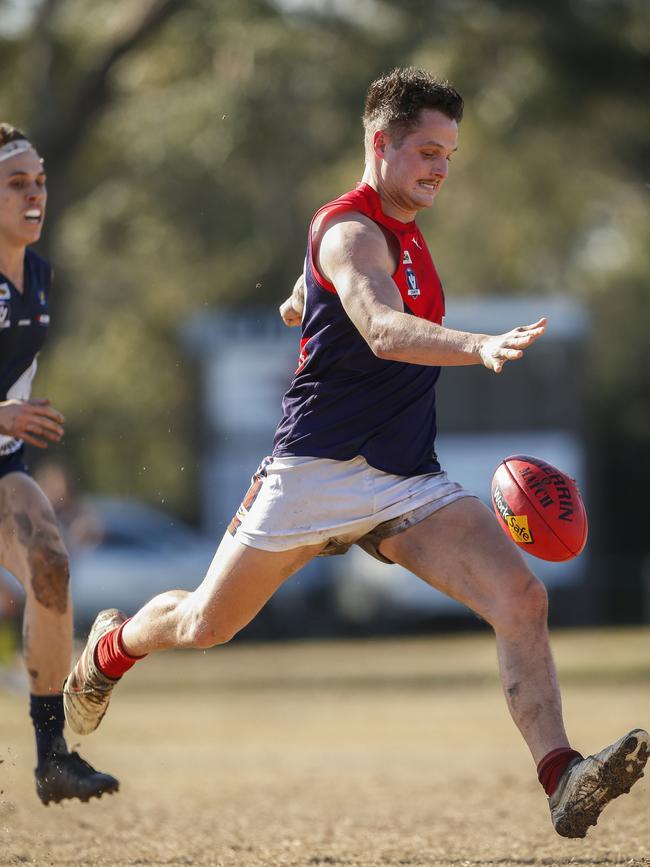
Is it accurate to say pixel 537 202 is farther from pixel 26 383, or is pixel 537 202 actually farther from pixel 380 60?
pixel 26 383

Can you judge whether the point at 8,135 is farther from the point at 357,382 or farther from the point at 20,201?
the point at 357,382

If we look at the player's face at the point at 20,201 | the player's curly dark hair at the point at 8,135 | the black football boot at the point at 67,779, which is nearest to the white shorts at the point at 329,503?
the black football boot at the point at 67,779

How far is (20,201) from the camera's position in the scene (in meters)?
6.63

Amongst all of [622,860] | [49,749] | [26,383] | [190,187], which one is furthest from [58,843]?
[190,187]

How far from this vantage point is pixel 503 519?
19.3 ft

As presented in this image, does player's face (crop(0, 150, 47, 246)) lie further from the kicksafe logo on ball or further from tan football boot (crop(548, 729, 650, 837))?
tan football boot (crop(548, 729, 650, 837))

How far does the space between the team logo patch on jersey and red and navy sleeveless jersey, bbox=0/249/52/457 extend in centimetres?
189

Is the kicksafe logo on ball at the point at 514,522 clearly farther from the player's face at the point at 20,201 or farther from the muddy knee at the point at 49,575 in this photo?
the player's face at the point at 20,201

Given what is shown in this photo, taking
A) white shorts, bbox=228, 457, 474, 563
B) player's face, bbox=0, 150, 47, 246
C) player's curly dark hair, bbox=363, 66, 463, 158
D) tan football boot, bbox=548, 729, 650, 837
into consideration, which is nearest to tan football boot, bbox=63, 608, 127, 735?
white shorts, bbox=228, 457, 474, 563

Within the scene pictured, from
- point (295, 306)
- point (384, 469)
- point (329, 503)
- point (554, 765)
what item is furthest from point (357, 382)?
point (554, 765)

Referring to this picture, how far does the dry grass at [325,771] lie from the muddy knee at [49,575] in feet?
3.51

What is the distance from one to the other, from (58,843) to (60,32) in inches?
803

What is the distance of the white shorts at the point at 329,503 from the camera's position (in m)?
5.62

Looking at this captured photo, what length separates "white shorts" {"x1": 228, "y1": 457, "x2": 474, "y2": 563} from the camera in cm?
562
